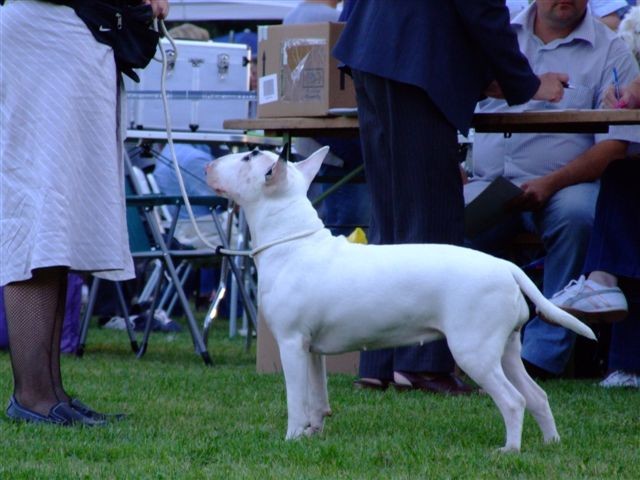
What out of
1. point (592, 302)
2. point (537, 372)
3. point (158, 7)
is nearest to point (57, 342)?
point (158, 7)

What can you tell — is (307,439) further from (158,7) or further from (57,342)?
(158,7)

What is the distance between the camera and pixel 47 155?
4164mm

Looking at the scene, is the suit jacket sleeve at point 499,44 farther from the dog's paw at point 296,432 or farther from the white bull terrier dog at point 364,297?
the dog's paw at point 296,432

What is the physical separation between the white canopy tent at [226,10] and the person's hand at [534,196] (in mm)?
6611

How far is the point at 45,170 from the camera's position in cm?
416

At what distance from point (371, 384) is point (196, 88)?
3588 millimetres

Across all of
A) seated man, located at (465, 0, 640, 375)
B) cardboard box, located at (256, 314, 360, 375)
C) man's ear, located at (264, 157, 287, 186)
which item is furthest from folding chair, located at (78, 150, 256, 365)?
man's ear, located at (264, 157, 287, 186)

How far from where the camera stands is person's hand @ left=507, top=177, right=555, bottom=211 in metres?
5.95

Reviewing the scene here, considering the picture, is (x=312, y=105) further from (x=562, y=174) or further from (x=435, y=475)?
(x=435, y=475)

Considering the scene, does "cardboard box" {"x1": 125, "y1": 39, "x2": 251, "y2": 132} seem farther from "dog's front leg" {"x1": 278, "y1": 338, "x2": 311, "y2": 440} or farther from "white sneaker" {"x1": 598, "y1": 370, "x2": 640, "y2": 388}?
"dog's front leg" {"x1": 278, "y1": 338, "x2": 311, "y2": 440}

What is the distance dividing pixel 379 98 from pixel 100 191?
1283 mm

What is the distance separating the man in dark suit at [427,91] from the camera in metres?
4.87

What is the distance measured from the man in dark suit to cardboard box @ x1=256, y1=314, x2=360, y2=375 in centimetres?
93

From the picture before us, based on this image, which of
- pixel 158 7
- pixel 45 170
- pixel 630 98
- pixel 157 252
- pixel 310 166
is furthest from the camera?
pixel 157 252
